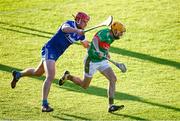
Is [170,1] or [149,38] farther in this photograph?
[170,1]

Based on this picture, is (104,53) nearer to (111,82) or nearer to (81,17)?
(111,82)

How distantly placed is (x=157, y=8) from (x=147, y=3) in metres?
0.67

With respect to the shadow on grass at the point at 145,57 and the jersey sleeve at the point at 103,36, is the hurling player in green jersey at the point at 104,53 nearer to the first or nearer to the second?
the jersey sleeve at the point at 103,36

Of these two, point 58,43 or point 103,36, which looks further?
point 58,43

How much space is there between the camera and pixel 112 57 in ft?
52.7

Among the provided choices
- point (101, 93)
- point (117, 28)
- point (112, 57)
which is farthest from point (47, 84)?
point (112, 57)

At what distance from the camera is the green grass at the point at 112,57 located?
12234 mm

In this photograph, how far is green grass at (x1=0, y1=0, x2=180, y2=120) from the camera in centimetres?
1223

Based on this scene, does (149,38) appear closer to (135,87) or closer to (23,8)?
(135,87)

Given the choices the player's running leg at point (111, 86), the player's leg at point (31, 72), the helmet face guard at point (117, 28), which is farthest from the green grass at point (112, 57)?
the helmet face guard at point (117, 28)

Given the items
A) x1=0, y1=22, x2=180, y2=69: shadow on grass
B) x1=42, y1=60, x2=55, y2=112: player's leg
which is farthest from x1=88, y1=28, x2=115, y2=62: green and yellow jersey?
x1=0, y1=22, x2=180, y2=69: shadow on grass

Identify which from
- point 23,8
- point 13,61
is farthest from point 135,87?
point 23,8

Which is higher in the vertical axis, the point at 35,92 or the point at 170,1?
the point at 170,1

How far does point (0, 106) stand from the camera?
12.4m
